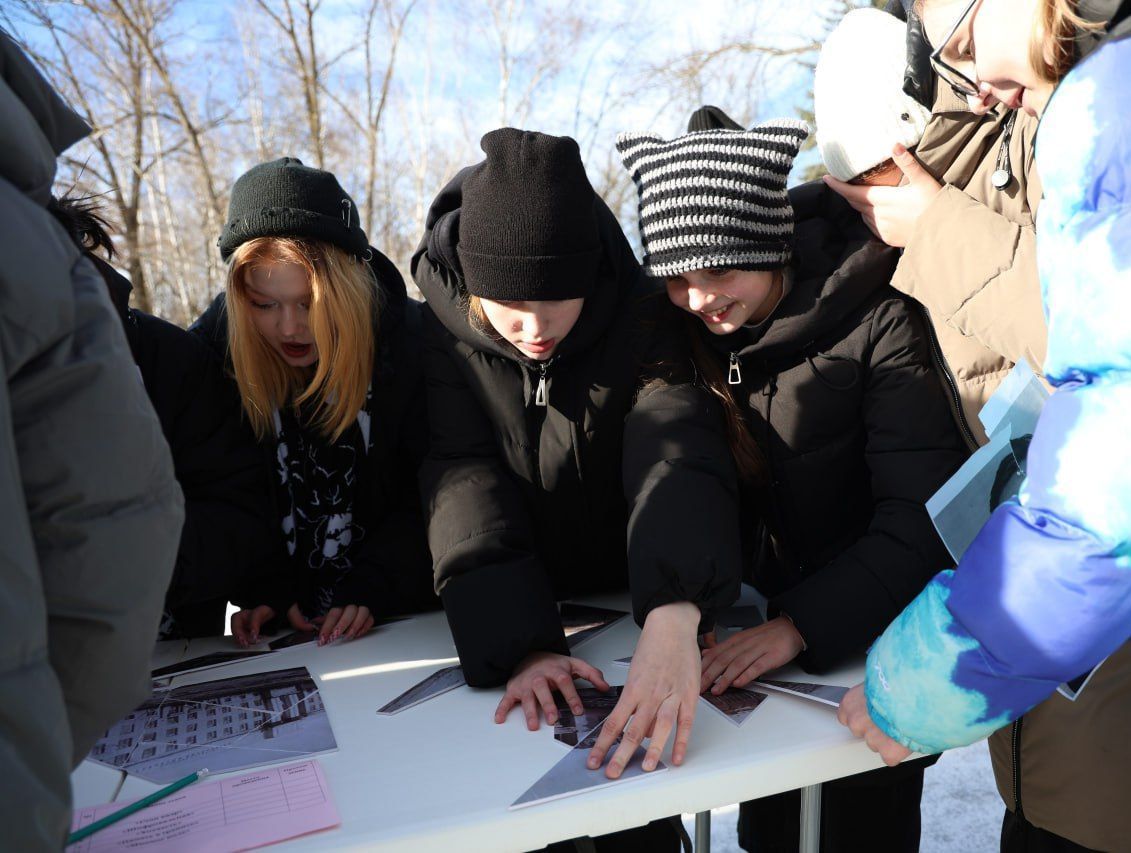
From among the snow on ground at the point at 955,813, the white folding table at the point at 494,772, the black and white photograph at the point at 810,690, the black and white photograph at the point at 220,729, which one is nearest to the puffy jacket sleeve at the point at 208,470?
the black and white photograph at the point at 220,729

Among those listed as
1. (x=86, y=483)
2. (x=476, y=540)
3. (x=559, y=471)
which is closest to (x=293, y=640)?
(x=476, y=540)

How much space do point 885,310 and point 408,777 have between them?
0.96 meters

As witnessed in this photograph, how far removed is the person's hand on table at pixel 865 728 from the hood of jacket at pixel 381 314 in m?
1.06

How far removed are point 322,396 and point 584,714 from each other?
83cm

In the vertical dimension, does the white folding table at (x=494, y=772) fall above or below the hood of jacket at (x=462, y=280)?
below

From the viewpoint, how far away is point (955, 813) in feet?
7.32

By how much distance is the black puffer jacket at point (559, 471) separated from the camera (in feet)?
3.93

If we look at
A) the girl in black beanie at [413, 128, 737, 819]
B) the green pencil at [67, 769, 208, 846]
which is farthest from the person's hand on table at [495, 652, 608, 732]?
the green pencil at [67, 769, 208, 846]

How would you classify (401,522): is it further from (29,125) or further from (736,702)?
(29,125)

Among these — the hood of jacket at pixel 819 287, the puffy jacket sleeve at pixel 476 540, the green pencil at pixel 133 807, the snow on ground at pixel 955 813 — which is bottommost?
the snow on ground at pixel 955 813

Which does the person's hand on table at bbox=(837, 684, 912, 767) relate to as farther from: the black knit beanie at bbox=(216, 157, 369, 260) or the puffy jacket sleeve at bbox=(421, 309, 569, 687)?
the black knit beanie at bbox=(216, 157, 369, 260)

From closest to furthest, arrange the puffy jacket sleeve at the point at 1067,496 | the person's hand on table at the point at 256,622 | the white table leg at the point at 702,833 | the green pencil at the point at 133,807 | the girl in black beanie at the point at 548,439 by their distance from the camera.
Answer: the puffy jacket sleeve at the point at 1067,496 → the green pencil at the point at 133,807 → the girl in black beanie at the point at 548,439 → the person's hand on table at the point at 256,622 → the white table leg at the point at 702,833

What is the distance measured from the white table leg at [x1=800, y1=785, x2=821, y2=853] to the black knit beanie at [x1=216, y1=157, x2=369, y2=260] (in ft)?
3.99

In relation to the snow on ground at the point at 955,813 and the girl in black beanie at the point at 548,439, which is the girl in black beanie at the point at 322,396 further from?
the snow on ground at the point at 955,813
